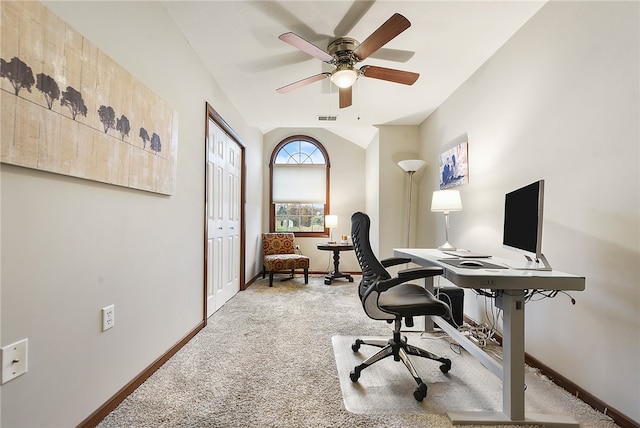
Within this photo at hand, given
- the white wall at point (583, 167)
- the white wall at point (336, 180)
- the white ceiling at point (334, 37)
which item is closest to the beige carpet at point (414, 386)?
the white wall at point (583, 167)

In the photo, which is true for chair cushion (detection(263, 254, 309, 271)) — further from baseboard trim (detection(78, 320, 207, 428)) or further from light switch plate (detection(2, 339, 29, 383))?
light switch plate (detection(2, 339, 29, 383))

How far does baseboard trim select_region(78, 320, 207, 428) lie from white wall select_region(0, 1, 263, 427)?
0.11 feet

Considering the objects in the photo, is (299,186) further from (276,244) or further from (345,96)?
(345,96)

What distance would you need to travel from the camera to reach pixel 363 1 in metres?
1.97

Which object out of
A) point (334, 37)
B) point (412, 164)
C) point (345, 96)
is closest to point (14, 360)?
point (334, 37)

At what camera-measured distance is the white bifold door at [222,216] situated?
321 centimetres

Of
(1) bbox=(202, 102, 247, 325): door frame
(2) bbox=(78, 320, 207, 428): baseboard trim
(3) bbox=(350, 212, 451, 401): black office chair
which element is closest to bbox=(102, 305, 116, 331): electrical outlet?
(2) bbox=(78, 320, 207, 428): baseboard trim

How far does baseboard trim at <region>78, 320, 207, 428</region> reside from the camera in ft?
4.69

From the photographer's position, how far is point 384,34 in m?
1.97

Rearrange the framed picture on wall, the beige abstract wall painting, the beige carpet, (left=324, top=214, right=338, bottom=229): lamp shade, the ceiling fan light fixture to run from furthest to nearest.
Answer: (left=324, top=214, right=338, bottom=229): lamp shade → the framed picture on wall → the ceiling fan light fixture → the beige carpet → the beige abstract wall painting

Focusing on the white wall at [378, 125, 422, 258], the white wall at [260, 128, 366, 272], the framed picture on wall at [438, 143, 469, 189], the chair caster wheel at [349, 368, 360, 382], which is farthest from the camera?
the white wall at [260, 128, 366, 272]

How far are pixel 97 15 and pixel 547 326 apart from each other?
306 centimetres

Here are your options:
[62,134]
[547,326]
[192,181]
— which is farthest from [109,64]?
[547,326]

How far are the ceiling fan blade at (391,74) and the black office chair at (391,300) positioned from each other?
4.18 ft
